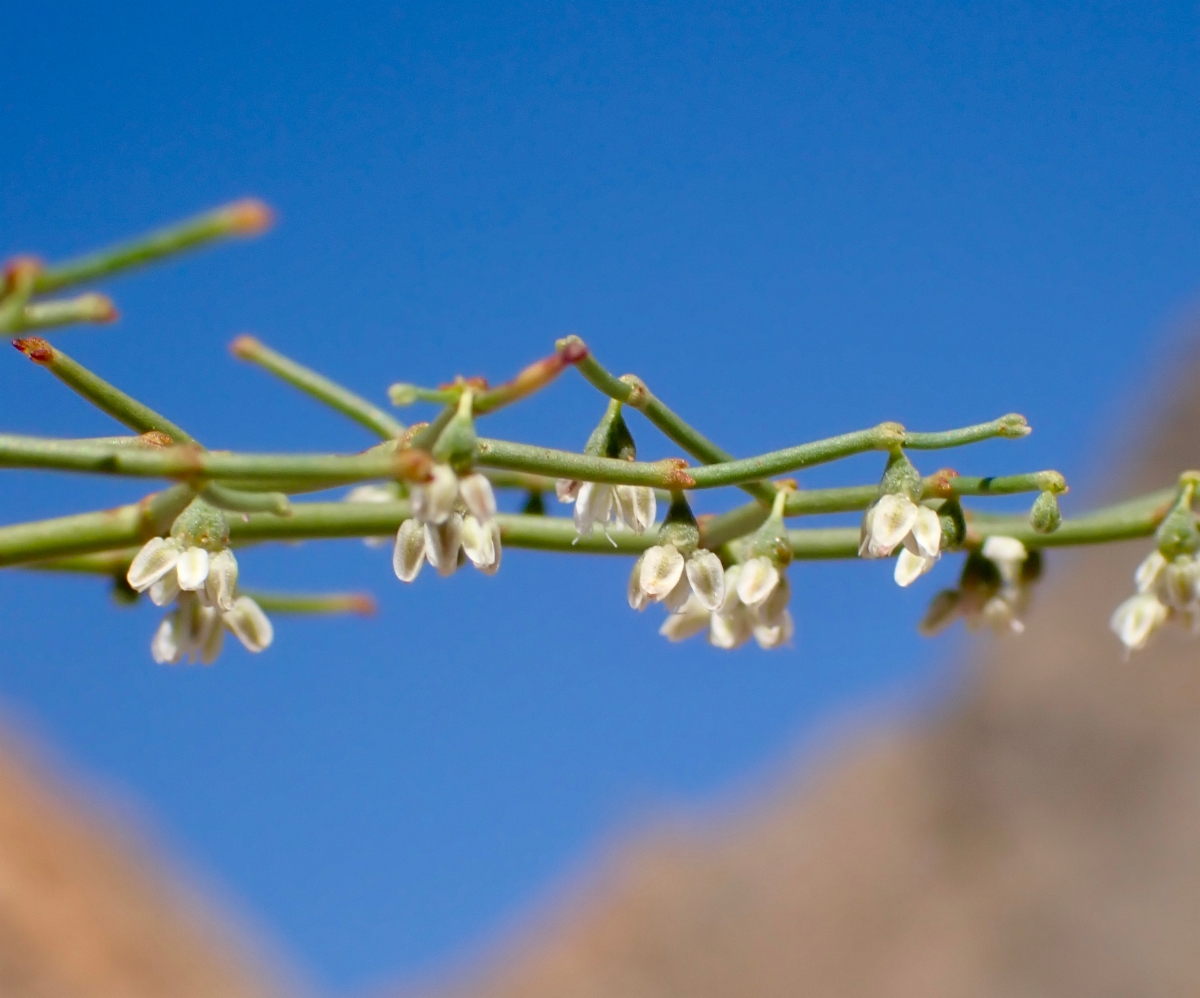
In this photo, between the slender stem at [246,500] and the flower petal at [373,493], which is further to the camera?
the flower petal at [373,493]

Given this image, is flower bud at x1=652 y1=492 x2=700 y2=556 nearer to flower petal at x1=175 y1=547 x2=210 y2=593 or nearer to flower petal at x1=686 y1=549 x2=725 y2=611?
flower petal at x1=686 y1=549 x2=725 y2=611

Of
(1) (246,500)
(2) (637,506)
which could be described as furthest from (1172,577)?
(1) (246,500)

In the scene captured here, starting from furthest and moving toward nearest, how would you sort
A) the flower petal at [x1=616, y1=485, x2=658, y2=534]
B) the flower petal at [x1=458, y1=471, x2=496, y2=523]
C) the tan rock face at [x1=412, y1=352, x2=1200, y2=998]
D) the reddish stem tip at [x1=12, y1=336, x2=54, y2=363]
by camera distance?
the tan rock face at [x1=412, y1=352, x2=1200, y2=998], the flower petal at [x1=616, y1=485, x2=658, y2=534], the reddish stem tip at [x1=12, y1=336, x2=54, y2=363], the flower petal at [x1=458, y1=471, x2=496, y2=523]

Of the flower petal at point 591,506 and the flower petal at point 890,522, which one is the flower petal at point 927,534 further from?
the flower petal at point 591,506

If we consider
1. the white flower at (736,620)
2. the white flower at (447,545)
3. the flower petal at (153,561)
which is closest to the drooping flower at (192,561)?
the flower petal at (153,561)

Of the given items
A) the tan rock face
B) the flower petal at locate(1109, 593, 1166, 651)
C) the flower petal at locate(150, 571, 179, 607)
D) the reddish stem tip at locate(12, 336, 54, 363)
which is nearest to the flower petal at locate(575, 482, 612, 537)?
→ the flower petal at locate(150, 571, 179, 607)

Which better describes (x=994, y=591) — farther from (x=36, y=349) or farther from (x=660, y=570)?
(x=36, y=349)
